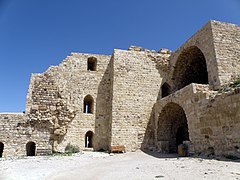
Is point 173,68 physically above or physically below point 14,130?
above

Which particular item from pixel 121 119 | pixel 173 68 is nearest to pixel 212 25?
pixel 173 68

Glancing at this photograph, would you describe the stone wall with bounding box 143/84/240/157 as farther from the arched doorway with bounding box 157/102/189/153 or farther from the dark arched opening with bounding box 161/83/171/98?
the dark arched opening with bounding box 161/83/171/98

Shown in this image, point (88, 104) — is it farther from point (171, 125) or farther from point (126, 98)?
point (171, 125)

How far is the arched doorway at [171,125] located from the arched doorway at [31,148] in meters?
7.81

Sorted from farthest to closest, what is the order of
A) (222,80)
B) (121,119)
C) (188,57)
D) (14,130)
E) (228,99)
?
(188,57) < (121,119) < (14,130) < (222,80) < (228,99)

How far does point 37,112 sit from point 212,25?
36.8ft

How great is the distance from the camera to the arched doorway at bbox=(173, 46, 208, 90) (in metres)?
12.9

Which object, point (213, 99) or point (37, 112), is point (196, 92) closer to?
point (213, 99)

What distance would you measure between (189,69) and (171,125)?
4303mm

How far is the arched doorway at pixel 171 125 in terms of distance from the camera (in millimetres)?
12086

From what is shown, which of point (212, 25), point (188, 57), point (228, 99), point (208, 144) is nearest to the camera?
point (228, 99)

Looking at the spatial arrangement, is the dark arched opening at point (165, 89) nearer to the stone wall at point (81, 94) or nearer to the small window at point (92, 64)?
the stone wall at point (81, 94)

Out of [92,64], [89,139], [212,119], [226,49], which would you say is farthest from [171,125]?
[92,64]

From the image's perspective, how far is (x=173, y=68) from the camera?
44.6 ft
